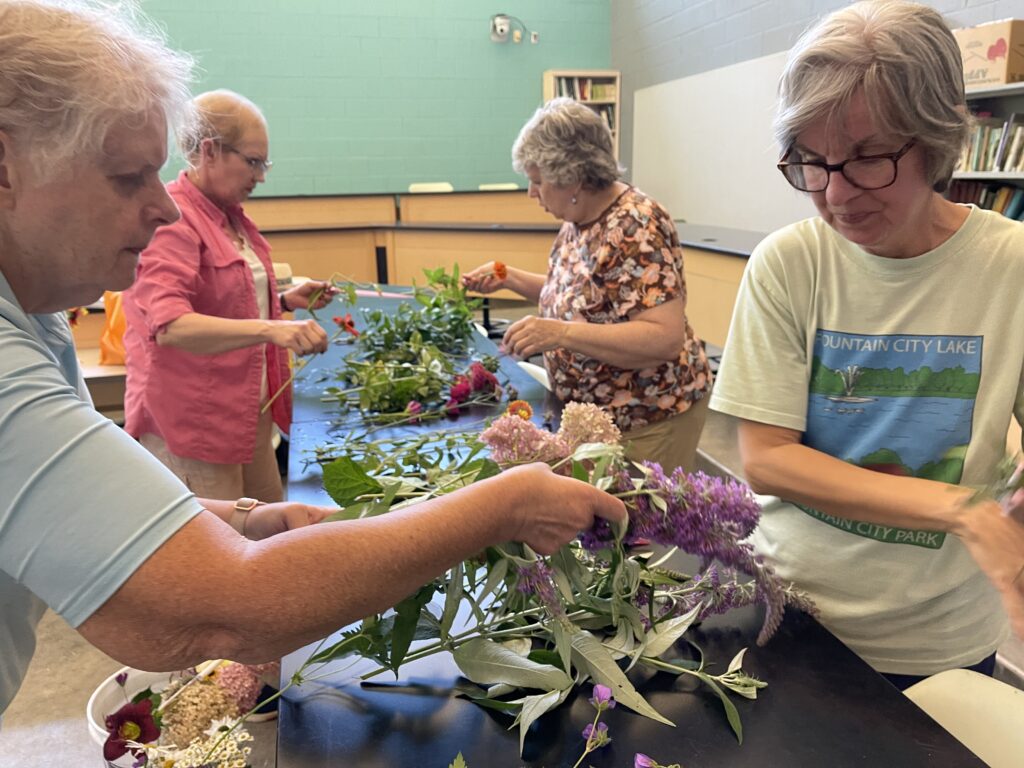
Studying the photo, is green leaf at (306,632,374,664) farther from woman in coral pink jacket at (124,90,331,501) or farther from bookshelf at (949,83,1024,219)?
bookshelf at (949,83,1024,219)

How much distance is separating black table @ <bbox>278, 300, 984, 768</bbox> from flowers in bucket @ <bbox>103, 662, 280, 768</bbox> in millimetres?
196

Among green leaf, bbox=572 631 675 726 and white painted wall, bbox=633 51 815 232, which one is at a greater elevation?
white painted wall, bbox=633 51 815 232

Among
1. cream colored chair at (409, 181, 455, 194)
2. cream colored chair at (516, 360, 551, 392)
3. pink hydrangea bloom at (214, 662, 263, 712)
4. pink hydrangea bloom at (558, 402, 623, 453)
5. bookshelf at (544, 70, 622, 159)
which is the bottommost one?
pink hydrangea bloom at (214, 662, 263, 712)

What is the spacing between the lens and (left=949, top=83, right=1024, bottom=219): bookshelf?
3898 mm

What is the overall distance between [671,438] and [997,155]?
10.4ft

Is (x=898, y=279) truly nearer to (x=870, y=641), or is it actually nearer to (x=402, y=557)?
(x=870, y=641)

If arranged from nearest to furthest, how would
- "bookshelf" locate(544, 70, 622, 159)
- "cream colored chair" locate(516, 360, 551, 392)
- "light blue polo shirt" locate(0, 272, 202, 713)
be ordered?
"light blue polo shirt" locate(0, 272, 202, 713)
"cream colored chair" locate(516, 360, 551, 392)
"bookshelf" locate(544, 70, 622, 159)

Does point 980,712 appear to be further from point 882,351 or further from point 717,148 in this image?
point 717,148

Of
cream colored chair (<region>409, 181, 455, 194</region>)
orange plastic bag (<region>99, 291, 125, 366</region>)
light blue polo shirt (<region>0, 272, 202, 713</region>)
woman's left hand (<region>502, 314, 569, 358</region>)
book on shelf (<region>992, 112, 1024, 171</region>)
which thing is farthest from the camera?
cream colored chair (<region>409, 181, 455, 194</region>)

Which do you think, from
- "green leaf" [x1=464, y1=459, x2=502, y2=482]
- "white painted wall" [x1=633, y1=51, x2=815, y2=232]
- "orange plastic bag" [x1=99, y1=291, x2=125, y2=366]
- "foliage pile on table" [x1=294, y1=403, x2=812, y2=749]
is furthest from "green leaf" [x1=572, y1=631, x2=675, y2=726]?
"white painted wall" [x1=633, y1=51, x2=815, y2=232]

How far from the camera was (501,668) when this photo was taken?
0.94 metres

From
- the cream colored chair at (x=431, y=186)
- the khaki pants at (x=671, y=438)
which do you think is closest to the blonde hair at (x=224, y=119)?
the khaki pants at (x=671, y=438)

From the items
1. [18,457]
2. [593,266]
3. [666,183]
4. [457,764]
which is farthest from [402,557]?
[666,183]

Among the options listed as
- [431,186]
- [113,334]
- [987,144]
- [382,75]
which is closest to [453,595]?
[113,334]
